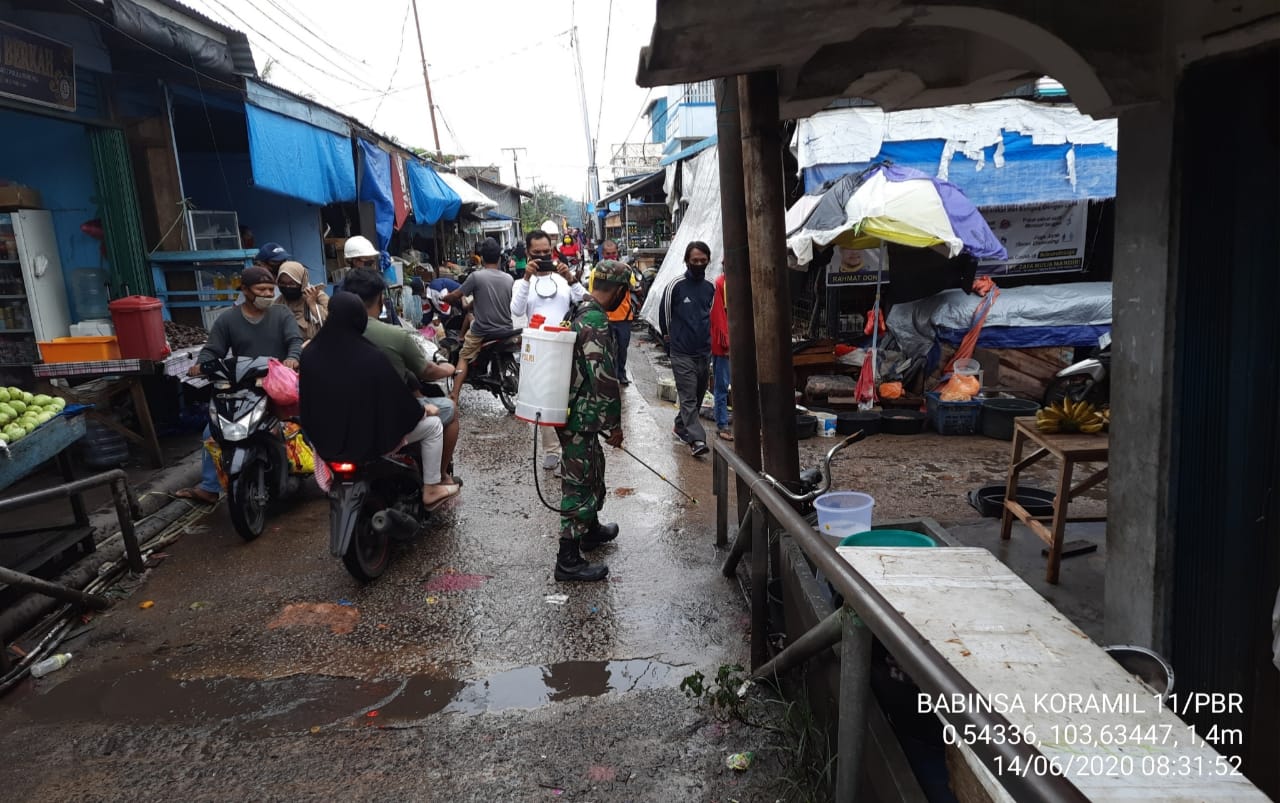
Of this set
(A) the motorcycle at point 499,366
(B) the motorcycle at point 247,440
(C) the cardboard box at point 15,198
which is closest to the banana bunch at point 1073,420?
(B) the motorcycle at point 247,440

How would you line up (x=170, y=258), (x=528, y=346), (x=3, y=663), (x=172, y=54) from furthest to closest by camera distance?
(x=170, y=258)
(x=172, y=54)
(x=528, y=346)
(x=3, y=663)

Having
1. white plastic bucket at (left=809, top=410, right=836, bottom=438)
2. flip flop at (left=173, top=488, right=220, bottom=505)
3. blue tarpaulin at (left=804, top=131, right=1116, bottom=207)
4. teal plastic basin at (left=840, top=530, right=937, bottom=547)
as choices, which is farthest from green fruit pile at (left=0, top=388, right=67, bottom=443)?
blue tarpaulin at (left=804, top=131, right=1116, bottom=207)

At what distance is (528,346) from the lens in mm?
4328

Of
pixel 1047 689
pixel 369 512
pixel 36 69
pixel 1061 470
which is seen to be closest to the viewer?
pixel 1047 689

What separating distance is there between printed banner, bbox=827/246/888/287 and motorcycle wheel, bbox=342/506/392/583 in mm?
7709

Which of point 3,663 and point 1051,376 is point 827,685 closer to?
point 3,663

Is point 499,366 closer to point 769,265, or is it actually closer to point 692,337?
point 692,337

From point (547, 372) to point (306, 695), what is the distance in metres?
2.07

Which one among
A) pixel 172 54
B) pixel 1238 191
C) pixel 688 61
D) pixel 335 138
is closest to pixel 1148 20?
pixel 1238 191

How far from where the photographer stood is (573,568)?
4.55 metres

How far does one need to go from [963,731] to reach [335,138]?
32.9ft

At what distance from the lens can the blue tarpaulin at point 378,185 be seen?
424 inches

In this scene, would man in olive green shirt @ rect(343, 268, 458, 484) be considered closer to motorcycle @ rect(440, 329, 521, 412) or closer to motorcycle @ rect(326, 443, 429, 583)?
motorcycle @ rect(326, 443, 429, 583)

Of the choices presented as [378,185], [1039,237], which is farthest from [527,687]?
[1039,237]
